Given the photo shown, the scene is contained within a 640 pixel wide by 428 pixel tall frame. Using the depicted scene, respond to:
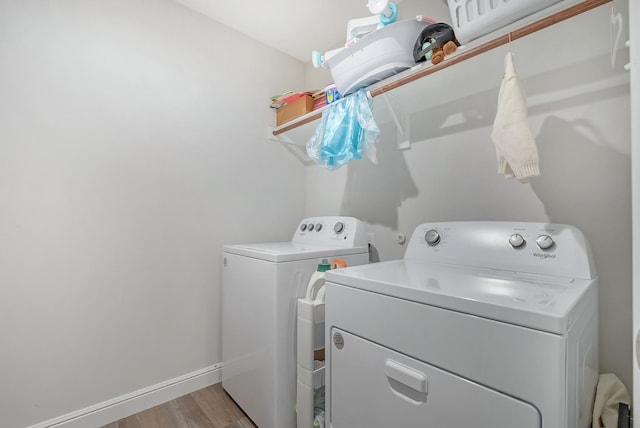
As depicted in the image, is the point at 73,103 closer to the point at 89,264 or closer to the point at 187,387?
the point at 89,264

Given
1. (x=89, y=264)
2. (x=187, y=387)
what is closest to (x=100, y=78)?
(x=89, y=264)

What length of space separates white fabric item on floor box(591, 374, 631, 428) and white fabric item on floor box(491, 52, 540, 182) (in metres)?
0.71

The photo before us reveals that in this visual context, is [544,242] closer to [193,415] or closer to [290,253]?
[290,253]

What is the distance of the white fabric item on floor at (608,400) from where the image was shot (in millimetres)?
838

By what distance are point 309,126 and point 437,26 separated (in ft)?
3.18

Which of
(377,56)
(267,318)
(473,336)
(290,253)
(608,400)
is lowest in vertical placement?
(608,400)

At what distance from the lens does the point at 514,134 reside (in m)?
0.93

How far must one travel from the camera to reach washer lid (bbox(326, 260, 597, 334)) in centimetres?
60

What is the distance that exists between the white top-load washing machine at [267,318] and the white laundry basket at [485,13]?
1.03m

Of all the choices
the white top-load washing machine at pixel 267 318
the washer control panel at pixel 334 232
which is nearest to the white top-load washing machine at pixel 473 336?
the white top-load washing machine at pixel 267 318

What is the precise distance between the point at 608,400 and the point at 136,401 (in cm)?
203

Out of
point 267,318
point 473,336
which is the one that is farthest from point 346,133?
point 473,336

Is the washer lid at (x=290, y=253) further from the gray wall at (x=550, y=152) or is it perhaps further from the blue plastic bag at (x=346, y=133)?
the blue plastic bag at (x=346, y=133)

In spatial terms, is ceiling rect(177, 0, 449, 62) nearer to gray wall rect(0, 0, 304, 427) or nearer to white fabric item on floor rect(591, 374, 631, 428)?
gray wall rect(0, 0, 304, 427)
